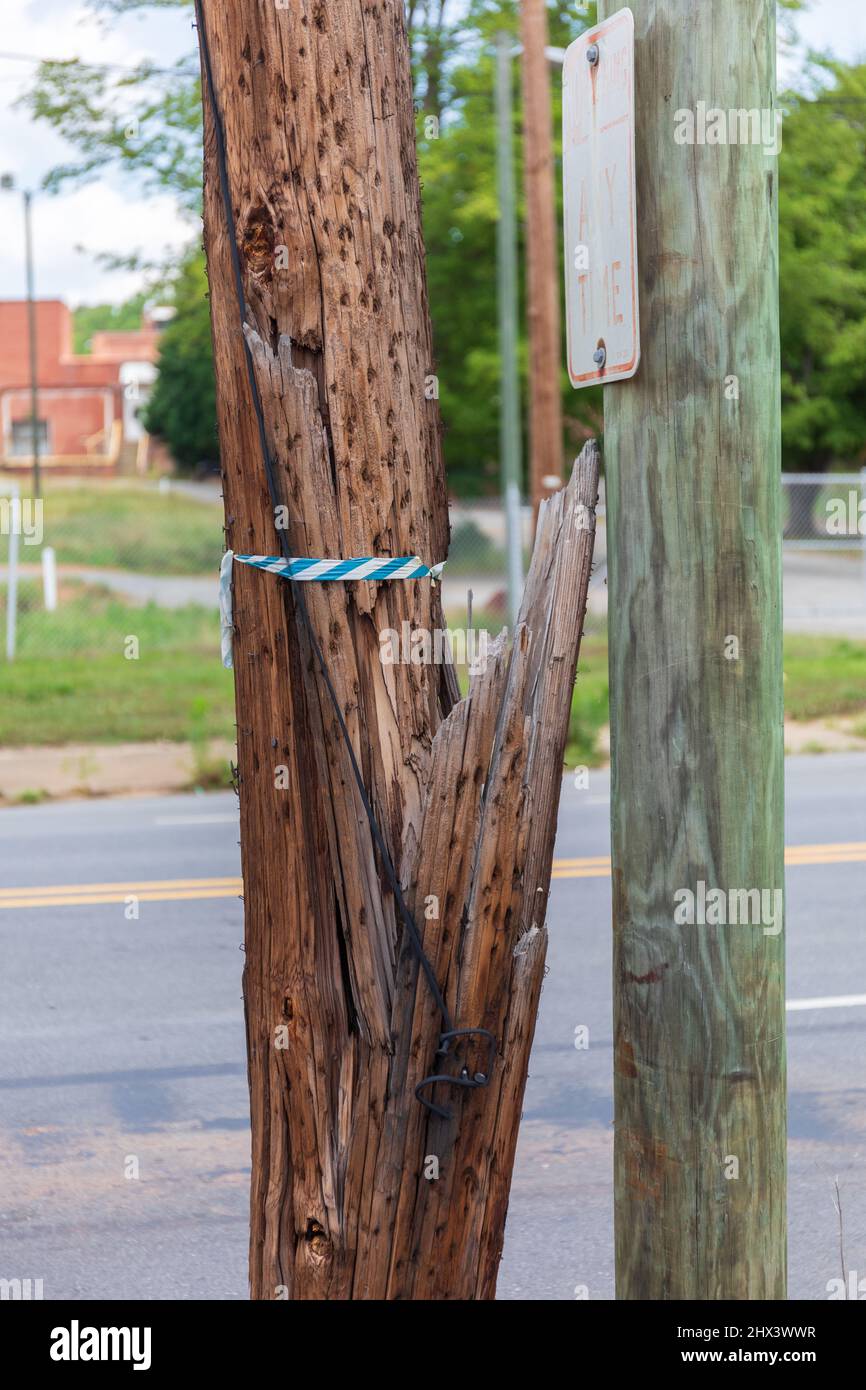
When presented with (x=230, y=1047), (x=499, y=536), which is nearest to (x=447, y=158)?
(x=499, y=536)

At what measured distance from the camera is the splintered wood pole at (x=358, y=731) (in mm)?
2273

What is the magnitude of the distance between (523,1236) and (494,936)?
2300 mm

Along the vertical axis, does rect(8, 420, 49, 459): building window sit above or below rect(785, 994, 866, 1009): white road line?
above

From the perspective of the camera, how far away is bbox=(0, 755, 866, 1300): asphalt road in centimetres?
420

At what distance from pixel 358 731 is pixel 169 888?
20.2 ft

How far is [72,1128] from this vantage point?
5051 mm

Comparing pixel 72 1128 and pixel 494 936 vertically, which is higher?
pixel 494 936

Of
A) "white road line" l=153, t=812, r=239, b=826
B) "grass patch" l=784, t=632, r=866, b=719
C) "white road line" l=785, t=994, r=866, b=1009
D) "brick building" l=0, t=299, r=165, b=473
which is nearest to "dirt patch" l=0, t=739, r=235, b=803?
"white road line" l=153, t=812, r=239, b=826

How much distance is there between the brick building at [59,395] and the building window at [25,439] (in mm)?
31

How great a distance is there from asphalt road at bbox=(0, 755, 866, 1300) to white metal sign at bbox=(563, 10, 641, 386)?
2.66m

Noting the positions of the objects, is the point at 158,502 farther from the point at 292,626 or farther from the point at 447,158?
the point at 292,626

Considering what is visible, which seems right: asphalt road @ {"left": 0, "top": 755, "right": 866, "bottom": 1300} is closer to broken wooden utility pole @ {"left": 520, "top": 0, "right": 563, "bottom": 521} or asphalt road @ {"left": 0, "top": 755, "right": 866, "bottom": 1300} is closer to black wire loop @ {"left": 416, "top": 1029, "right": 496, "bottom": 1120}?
black wire loop @ {"left": 416, "top": 1029, "right": 496, "bottom": 1120}

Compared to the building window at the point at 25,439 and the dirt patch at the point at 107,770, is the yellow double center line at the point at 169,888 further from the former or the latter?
the building window at the point at 25,439

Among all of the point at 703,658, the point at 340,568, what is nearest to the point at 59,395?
the point at 340,568
